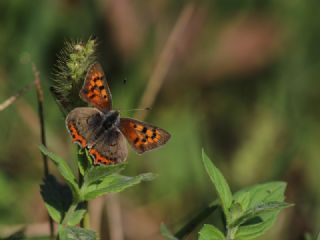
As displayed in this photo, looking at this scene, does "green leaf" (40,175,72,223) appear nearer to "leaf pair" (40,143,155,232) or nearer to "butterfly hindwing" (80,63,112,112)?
"leaf pair" (40,143,155,232)

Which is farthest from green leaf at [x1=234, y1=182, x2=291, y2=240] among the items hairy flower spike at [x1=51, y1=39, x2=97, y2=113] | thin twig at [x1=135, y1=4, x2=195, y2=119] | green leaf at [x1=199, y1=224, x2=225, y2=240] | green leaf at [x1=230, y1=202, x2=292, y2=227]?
thin twig at [x1=135, y1=4, x2=195, y2=119]

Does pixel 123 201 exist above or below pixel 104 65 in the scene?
below

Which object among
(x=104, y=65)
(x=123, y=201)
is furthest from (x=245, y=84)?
(x=123, y=201)

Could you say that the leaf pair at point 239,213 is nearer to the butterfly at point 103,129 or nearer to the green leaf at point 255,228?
the green leaf at point 255,228

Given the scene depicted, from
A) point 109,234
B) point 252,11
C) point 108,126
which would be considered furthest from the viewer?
point 252,11

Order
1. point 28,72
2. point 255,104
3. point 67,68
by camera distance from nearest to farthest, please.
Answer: point 67,68, point 28,72, point 255,104

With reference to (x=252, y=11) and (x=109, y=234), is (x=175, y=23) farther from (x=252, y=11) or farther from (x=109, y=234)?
(x=109, y=234)
